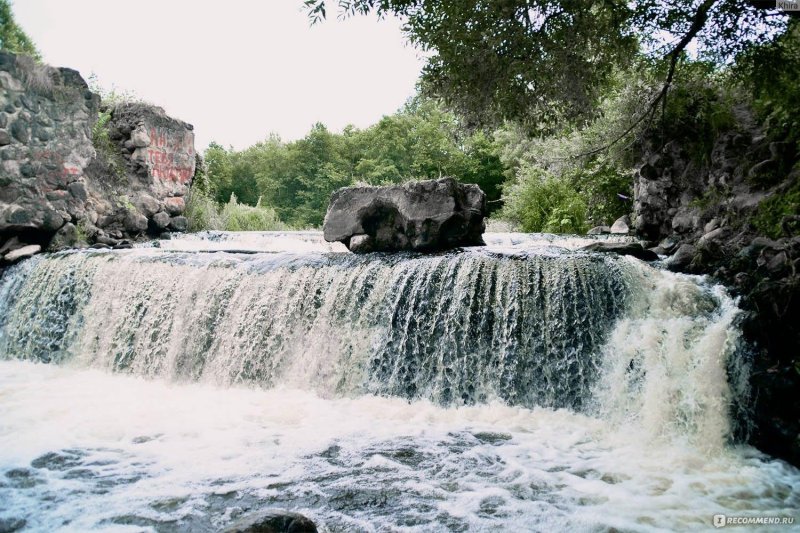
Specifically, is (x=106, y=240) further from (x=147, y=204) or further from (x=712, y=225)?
(x=712, y=225)

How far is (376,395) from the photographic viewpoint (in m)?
5.31

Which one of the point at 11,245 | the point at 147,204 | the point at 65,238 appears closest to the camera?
the point at 11,245

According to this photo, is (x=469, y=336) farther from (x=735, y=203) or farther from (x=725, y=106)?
(x=725, y=106)

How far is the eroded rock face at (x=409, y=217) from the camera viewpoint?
6.93 meters

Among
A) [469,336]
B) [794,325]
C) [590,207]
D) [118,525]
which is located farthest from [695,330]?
[590,207]

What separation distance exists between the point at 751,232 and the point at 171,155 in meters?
12.0

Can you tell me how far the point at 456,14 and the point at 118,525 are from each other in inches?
171

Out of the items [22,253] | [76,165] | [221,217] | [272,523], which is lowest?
[272,523]

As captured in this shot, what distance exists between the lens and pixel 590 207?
40.9ft

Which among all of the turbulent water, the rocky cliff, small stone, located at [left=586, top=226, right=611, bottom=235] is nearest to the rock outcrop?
the turbulent water

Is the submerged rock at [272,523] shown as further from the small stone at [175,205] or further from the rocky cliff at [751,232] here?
the small stone at [175,205]

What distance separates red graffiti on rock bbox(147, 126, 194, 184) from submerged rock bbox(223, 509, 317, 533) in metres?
11.4

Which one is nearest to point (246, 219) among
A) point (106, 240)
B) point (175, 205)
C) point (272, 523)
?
point (175, 205)

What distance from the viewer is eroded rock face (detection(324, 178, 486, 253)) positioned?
693 centimetres
